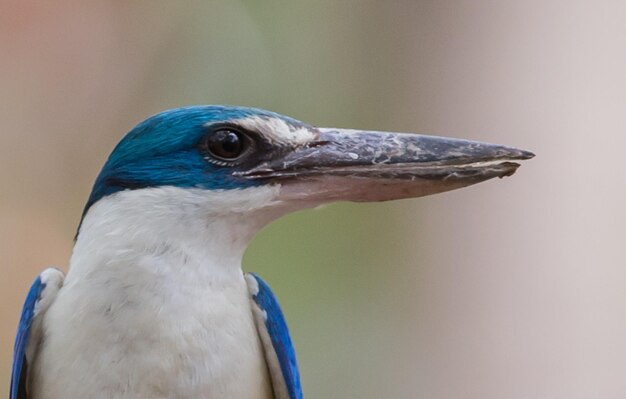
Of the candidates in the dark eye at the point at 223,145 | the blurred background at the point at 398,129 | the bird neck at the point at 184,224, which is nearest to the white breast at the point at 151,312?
the bird neck at the point at 184,224

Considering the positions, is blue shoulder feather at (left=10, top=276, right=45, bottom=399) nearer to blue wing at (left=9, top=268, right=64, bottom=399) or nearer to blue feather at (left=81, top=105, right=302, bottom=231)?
blue wing at (left=9, top=268, right=64, bottom=399)

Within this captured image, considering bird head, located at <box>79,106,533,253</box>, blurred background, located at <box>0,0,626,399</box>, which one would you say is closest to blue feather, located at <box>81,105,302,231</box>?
bird head, located at <box>79,106,533,253</box>

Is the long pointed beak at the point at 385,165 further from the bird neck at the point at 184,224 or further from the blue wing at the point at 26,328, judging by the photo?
the blue wing at the point at 26,328

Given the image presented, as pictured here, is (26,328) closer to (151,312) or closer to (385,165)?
(151,312)

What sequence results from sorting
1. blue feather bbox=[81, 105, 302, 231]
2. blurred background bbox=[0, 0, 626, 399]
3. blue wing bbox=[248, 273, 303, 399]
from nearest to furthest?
blue feather bbox=[81, 105, 302, 231] < blue wing bbox=[248, 273, 303, 399] < blurred background bbox=[0, 0, 626, 399]

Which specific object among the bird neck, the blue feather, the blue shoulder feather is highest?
the blue feather

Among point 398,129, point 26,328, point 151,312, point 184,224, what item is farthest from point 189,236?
point 398,129

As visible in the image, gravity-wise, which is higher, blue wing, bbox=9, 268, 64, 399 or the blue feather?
the blue feather

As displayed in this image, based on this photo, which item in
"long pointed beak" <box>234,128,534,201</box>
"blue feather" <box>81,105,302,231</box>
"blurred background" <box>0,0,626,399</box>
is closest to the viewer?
"long pointed beak" <box>234,128,534,201</box>
